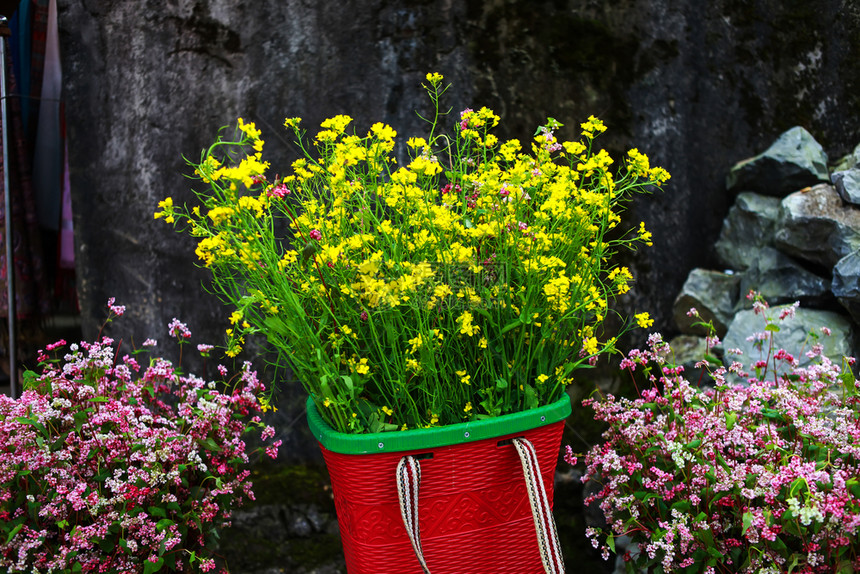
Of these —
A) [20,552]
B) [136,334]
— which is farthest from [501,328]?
[136,334]

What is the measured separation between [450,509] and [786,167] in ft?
5.68

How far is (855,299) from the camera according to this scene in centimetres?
207

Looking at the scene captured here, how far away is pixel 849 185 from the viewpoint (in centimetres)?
223

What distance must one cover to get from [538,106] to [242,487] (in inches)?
56.8

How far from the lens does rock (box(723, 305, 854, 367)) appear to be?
2146mm

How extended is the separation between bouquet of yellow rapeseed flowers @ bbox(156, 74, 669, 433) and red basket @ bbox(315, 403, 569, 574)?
3.1 inches

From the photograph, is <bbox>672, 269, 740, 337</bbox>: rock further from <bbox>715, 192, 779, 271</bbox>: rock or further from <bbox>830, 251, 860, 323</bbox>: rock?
<bbox>830, 251, 860, 323</bbox>: rock

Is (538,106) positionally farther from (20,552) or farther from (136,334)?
(20,552)

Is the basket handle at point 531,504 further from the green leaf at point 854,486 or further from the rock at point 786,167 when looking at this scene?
the rock at point 786,167

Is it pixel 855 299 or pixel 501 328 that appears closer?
pixel 501 328

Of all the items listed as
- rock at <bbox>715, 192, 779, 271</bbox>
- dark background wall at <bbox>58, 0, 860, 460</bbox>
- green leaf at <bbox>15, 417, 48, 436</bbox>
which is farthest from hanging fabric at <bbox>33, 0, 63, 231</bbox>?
rock at <bbox>715, 192, 779, 271</bbox>

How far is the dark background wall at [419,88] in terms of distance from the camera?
2.23 meters

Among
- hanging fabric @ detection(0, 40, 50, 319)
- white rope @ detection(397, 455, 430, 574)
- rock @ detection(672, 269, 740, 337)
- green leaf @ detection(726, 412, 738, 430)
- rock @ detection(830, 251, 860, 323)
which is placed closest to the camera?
white rope @ detection(397, 455, 430, 574)

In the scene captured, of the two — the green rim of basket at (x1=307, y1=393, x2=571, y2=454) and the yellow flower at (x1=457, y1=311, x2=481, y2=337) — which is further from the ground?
the yellow flower at (x1=457, y1=311, x2=481, y2=337)
